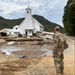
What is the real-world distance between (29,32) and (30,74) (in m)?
64.8

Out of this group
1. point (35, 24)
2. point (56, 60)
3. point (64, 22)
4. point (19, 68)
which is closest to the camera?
point (56, 60)

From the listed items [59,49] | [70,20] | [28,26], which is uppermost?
[70,20]

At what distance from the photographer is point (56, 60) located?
45.9 feet

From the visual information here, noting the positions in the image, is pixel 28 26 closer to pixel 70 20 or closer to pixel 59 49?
pixel 70 20

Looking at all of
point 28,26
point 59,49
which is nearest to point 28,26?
point 28,26

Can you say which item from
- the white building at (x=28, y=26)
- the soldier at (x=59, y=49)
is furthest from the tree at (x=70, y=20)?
the soldier at (x=59, y=49)

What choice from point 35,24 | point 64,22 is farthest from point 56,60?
point 35,24

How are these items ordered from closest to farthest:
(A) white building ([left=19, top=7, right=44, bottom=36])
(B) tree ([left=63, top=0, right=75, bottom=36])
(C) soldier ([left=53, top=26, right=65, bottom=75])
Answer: (C) soldier ([left=53, top=26, right=65, bottom=75]), (B) tree ([left=63, top=0, right=75, bottom=36]), (A) white building ([left=19, top=7, right=44, bottom=36])

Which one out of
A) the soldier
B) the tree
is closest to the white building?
the tree

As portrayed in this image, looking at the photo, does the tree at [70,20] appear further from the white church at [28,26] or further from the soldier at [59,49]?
the soldier at [59,49]

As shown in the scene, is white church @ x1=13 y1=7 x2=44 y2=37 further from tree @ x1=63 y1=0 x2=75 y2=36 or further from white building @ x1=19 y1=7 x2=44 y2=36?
tree @ x1=63 y1=0 x2=75 y2=36

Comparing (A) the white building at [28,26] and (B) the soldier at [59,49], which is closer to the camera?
(B) the soldier at [59,49]

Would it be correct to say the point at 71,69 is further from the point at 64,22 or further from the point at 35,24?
the point at 35,24

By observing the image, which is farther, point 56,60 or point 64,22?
point 64,22
